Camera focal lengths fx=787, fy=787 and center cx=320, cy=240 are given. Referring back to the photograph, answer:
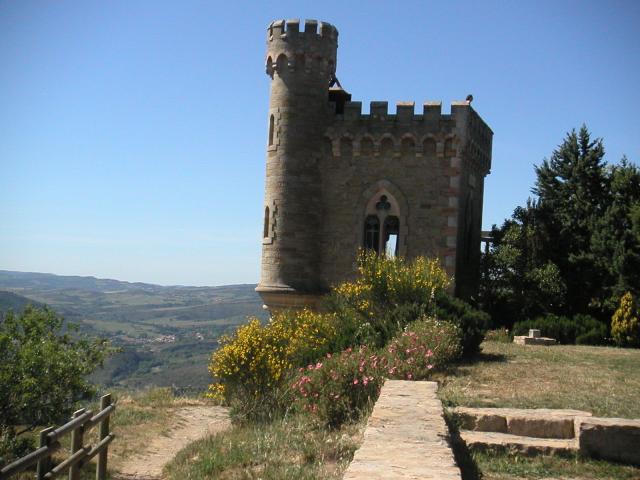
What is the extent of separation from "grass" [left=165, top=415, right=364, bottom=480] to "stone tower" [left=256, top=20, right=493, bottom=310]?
38.7 ft

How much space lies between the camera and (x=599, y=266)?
24.7 m

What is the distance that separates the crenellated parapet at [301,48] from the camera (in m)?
23.3

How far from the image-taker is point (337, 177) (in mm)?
23812

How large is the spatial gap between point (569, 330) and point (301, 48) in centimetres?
1138

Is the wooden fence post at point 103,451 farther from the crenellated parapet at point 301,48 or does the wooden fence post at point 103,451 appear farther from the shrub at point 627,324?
the shrub at point 627,324

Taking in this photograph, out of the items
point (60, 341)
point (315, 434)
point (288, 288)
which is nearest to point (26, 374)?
point (60, 341)

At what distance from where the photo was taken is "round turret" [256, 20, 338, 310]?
23234mm

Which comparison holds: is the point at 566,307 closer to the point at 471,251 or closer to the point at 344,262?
the point at 471,251

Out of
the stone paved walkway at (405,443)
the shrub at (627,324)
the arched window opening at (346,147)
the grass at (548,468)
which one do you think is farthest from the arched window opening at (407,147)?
the grass at (548,468)

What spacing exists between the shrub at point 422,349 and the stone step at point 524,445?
3.34 m

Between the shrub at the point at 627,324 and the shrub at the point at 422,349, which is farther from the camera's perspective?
the shrub at the point at 627,324

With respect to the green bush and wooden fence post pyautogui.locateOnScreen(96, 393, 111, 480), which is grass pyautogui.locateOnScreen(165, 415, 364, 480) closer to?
wooden fence post pyautogui.locateOnScreen(96, 393, 111, 480)

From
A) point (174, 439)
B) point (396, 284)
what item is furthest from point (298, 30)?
point (174, 439)

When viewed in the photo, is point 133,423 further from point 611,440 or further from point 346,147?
point 346,147
